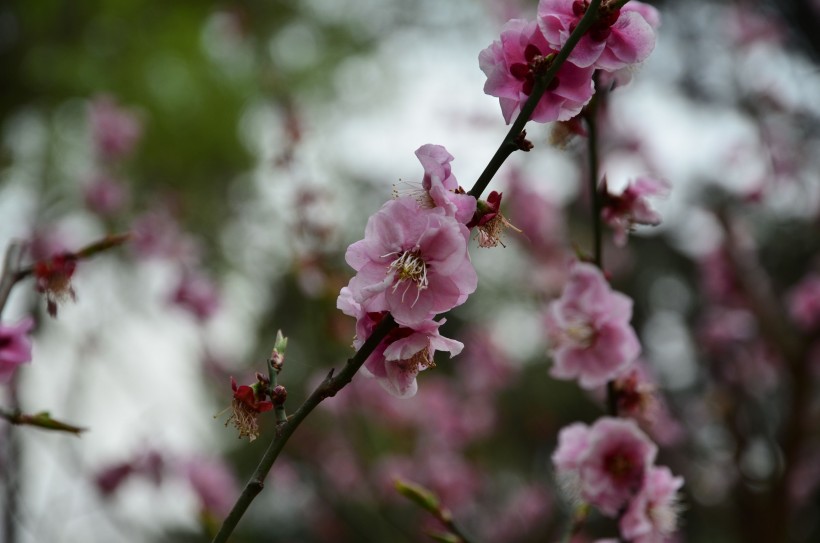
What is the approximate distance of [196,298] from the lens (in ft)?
8.91

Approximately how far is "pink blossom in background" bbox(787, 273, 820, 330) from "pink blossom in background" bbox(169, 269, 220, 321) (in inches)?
84.0

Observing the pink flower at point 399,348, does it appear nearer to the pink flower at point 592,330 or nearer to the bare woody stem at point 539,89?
the bare woody stem at point 539,89

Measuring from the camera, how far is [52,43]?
17.3 ft

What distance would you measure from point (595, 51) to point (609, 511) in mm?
644

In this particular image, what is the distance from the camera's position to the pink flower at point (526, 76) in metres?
0.75

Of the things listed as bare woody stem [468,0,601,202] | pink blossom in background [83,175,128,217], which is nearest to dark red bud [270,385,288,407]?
bare woody stem [468,0,601,202]

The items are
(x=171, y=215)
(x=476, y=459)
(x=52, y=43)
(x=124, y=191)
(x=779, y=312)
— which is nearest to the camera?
(x=779, y=312)

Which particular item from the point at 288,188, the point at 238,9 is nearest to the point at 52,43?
the point at 238,9

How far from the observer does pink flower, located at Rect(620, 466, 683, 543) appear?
102 centimetres

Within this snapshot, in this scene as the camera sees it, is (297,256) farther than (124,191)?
No

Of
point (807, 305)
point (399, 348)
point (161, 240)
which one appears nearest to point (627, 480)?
point (399, 348)

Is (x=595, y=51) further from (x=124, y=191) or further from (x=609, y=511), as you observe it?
(x=124, y=191)

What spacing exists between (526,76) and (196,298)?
2.17 meters

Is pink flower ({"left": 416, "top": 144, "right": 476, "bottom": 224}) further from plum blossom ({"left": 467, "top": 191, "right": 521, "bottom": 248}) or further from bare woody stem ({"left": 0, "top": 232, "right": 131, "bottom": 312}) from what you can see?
bare woody stem ({"left": 0, "top": 232, "right": 131, "bottom": 312})
